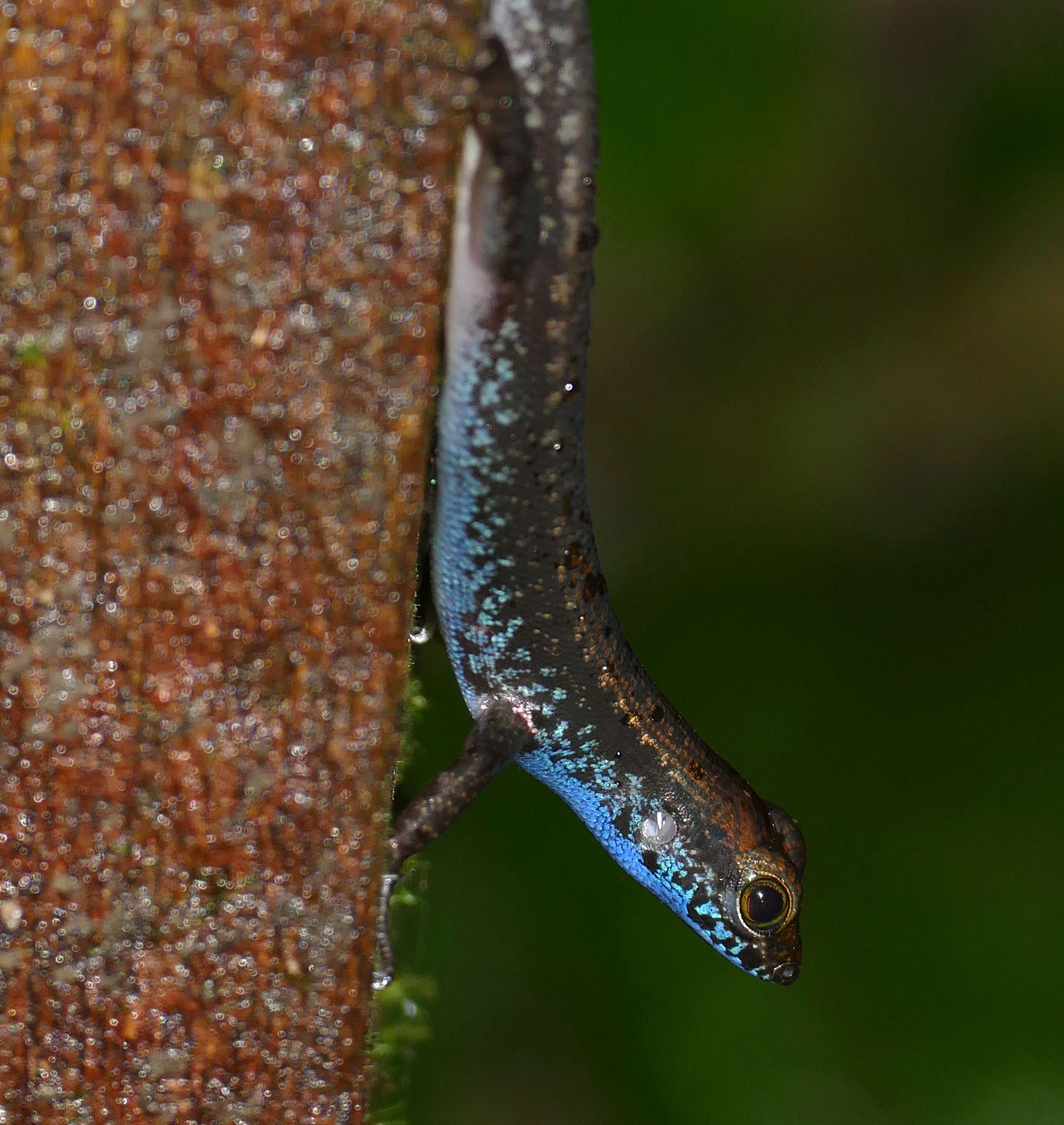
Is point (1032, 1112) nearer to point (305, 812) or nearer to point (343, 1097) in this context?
point (343, 1097)

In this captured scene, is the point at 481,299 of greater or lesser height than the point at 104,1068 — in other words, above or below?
above

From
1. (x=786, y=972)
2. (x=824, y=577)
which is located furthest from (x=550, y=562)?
(x=824, y=577)

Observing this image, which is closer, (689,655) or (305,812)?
(305,812)

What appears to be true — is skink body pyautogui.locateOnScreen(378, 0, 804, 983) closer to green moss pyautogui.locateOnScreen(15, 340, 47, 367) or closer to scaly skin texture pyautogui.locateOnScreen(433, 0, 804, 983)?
scaly skin texture pyautogui.locateOnScreen(433, 0, 804, 983)

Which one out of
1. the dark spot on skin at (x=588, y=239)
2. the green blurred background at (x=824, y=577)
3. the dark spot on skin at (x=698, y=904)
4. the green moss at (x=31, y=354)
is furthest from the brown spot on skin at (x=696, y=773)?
the green moss at (x=31, y=354)

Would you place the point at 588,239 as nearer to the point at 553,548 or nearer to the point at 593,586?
the point at 553,548

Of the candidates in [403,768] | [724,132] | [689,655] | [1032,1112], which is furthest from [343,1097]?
[724,132]

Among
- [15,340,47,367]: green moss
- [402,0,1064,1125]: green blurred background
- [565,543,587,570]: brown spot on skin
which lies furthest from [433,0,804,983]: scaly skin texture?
[402,0,1064,1125]: green blurred background
